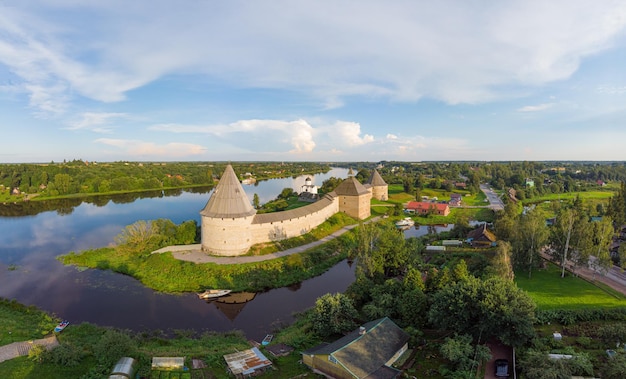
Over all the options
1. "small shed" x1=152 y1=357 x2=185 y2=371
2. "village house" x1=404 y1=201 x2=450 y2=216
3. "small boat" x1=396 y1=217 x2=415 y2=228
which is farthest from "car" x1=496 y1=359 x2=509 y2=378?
"village house" x1=404 y1=201 x2=450 y2=216

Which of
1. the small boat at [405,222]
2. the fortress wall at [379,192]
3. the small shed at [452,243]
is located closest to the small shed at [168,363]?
the small shed at [452,243]

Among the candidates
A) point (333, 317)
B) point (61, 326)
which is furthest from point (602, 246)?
point (61, 326)

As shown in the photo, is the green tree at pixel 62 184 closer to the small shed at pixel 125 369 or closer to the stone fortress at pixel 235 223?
the stone fortress at pixel 235 223

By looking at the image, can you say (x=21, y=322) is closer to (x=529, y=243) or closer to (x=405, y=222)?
(x=529, y=243)

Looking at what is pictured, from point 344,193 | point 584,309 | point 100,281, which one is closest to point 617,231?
point 584,309

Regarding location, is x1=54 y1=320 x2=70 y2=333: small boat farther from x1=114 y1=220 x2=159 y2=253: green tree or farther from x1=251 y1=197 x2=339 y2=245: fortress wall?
x1=251 y1=197 x2=339 y2=245: fortress wall

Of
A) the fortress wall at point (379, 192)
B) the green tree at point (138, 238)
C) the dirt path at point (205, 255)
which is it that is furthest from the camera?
the fortress wall at point (379, 192)

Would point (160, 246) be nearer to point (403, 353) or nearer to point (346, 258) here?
point (346, 258)
